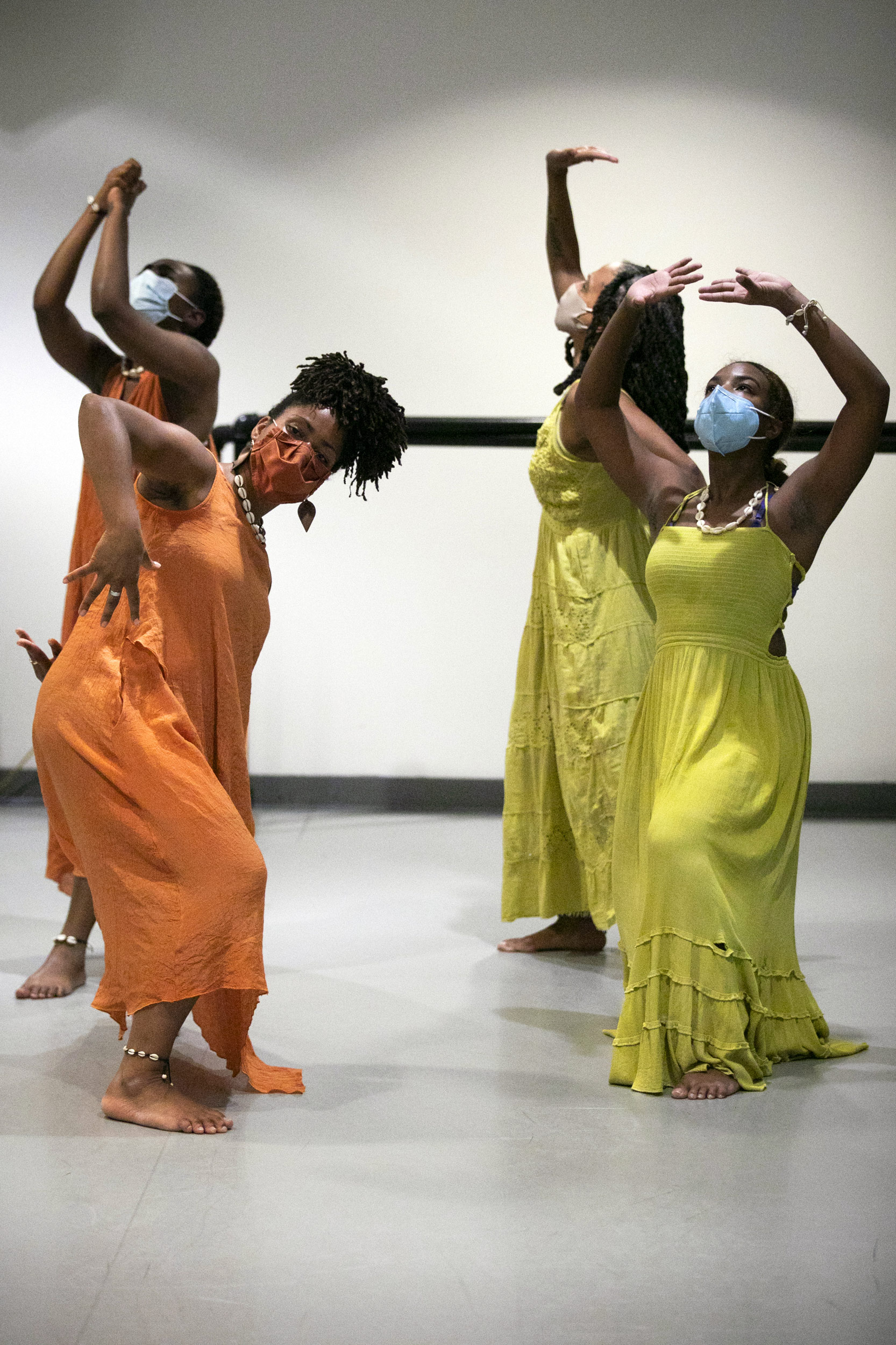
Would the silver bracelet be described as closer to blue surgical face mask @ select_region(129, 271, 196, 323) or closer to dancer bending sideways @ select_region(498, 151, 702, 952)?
dancer bending sideways @ select_region(498, 151, 702, 952)

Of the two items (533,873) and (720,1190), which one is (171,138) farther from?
(720,1190)

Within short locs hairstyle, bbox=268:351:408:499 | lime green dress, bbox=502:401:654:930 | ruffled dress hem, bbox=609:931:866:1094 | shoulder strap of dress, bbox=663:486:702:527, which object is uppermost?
short locs hairstyle, bbox=268:351:408:499

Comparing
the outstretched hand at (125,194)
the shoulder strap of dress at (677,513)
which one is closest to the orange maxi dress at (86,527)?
the outstretched hand at (125,194)

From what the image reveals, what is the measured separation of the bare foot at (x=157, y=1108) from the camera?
6.69 ft

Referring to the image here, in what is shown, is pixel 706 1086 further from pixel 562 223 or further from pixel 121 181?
pixel 121 181

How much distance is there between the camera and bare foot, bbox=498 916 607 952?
3.14 meters

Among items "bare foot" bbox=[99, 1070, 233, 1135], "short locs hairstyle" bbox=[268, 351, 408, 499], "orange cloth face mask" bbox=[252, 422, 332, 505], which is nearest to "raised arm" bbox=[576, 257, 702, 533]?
"short locs hairstyle" bbox=[268, 351, 408, 499]

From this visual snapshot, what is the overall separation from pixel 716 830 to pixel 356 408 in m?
0.95

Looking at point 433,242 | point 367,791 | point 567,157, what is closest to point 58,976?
point 567,157

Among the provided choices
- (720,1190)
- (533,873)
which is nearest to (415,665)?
(533,873)

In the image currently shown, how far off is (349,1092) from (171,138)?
414cm

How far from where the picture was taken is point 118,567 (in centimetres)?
188

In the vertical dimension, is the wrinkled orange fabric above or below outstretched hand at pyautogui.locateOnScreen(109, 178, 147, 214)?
below

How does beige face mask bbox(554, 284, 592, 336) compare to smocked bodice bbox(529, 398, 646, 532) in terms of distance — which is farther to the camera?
beige face mask bbox(554, 284, 592, 336)
